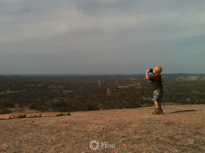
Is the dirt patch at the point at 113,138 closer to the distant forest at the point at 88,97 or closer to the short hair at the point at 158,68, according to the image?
the short hair at the point at 158,68

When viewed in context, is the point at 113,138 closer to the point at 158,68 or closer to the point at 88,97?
the point at 158,68

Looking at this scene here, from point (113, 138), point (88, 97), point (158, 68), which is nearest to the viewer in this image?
point (113, 138)

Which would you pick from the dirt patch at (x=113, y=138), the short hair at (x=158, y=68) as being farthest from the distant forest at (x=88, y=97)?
the dirt patch at (x=113, y=138)

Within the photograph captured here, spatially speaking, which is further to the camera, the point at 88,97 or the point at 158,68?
the point at 88,97

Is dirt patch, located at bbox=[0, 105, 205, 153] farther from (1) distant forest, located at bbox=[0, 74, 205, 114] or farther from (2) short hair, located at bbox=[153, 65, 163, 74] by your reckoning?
(1) distant forest, located at bbox=[0, 74, 205, 114]

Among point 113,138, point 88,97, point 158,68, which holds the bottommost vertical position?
point 88,97

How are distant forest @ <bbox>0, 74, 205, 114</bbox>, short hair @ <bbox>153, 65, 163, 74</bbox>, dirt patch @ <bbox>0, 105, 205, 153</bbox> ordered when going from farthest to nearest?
distant forest @ <bbox>0, 74, 205, 114</bbox> → short hair @ <bbox>153, 65, 163, 74</bbox> → dirt patch @ <bbox>0, 105, 205, 153</bbox>

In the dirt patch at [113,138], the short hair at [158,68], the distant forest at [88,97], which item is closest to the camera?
the dirt patch at [113,138]

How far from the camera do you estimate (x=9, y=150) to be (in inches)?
136

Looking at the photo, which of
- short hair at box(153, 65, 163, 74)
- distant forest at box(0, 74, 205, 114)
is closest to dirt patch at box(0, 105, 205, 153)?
short hair at box(153, 65, 163, 74)

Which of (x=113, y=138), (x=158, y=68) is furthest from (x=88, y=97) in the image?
(x=113, y=138)

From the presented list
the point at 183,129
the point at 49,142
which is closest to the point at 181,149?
the point at 183,129

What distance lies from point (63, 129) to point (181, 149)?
10.7ft

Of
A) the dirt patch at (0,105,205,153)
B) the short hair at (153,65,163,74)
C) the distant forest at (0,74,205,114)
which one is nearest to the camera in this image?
the dirt patch at (0,105,205,153)
